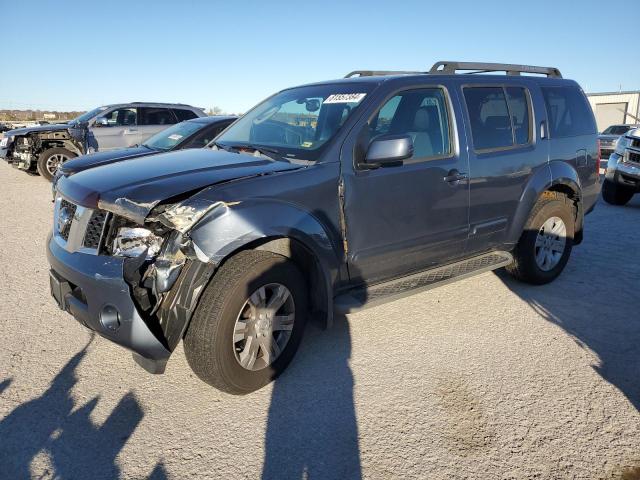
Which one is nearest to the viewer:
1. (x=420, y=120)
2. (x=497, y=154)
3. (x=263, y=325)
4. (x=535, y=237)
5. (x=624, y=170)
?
(x=263, y=325)

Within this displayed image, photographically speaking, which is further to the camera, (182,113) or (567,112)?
(182,113)

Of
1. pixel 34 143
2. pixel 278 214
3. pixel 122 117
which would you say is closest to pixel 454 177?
pixel 278 214

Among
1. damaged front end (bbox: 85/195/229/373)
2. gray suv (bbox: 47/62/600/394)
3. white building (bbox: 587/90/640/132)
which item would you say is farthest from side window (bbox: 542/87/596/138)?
white building (bbox: 587/90/640/132)

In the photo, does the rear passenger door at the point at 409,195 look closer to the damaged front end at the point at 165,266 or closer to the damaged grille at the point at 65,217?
the damaged front end at the point at 165,266

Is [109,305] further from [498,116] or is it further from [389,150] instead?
[498,116]

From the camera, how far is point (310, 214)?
10.0ft

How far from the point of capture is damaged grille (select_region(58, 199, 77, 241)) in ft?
10.1

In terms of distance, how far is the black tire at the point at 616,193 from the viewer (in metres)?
9.51

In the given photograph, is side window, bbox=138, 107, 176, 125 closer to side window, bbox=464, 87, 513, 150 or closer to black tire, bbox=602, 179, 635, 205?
side window, bbox=464, 87, 513, 150

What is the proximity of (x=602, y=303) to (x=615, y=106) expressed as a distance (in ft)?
130

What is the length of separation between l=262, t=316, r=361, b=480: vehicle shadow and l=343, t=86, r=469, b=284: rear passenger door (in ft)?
2.08

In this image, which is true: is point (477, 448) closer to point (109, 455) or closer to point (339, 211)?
point (339, 211)

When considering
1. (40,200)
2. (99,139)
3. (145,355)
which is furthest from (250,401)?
(99,139)

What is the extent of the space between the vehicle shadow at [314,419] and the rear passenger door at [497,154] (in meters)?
1.63
